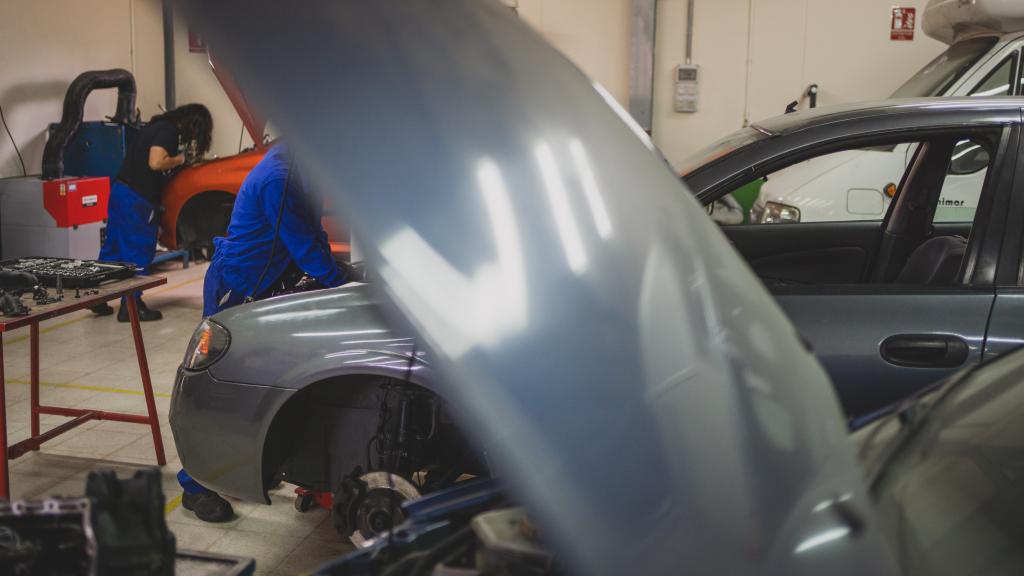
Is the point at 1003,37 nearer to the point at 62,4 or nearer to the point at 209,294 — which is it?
the point at 209,294

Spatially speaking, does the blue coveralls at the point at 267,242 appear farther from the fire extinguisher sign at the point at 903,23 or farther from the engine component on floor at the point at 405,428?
the fire extinguisher sign at the point at 903,23

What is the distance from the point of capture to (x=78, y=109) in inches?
338

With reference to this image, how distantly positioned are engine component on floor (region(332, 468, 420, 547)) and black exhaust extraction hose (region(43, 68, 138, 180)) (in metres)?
6.37

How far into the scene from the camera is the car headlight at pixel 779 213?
6.01 meters

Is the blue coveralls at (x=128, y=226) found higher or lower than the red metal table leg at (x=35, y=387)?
higher

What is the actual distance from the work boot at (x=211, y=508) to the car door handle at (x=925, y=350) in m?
2.62

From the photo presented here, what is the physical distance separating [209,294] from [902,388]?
280cm

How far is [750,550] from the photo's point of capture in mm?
1229

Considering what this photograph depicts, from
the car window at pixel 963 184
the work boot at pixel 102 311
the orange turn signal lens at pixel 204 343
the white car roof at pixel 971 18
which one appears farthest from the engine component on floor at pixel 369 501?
the work boot at pixel 102 311

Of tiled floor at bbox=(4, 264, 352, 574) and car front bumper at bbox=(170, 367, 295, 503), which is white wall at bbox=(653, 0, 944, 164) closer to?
tiled floor at bbox=(4, 264, 352, 574)

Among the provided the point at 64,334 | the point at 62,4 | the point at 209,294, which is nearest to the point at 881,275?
the point at 209,294

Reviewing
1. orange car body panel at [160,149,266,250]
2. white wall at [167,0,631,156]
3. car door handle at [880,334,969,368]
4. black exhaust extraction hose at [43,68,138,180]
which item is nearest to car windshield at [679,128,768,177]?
car door handle at [880,334,969,368]

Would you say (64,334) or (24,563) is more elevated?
(24,563)

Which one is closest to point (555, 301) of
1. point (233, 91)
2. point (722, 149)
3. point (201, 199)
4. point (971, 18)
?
point (233, 91)
